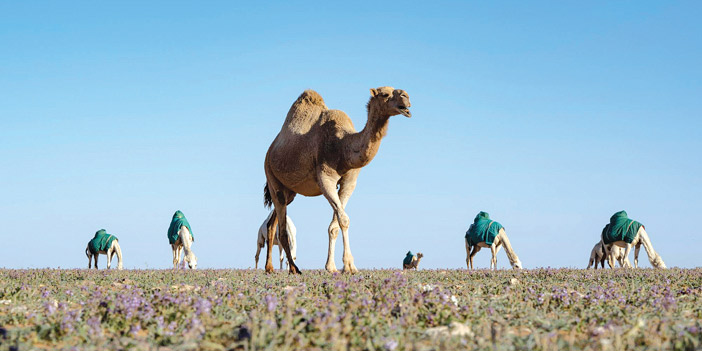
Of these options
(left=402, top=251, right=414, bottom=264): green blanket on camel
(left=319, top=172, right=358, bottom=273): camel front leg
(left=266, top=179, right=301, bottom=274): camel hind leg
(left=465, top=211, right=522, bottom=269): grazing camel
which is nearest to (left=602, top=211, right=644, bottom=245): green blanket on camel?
(left=465, top=211, right=522, bottom=269): grazing camel

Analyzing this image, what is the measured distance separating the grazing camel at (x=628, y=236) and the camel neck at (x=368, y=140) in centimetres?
1561

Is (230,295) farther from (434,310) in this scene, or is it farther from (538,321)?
(538,321)

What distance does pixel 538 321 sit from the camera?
5.29 meters

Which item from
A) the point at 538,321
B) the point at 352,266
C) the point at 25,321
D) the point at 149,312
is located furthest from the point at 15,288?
the point at 538,321

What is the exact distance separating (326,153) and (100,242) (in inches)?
902

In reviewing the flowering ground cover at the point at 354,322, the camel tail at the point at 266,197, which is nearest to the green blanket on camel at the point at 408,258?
the camel tail at the point at 266,197

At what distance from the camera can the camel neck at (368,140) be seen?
458 inches

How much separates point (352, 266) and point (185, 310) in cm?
626

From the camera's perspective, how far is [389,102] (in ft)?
37.2

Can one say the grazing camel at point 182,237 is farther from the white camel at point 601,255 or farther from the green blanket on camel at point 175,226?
the white camel at point 601,255

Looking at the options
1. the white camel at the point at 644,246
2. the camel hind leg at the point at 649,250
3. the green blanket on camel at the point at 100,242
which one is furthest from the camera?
the green blanket on camel at the point at 100,242

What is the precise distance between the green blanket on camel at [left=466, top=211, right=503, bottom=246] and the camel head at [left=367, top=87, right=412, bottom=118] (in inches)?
711

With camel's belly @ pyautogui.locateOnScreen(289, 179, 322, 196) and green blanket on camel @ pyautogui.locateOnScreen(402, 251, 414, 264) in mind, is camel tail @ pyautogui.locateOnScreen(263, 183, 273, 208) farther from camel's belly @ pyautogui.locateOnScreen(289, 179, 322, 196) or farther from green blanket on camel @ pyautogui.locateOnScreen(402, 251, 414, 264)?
green blanket on camel @ pyautogui.locateOnScreen(402, 251, 414, 264)

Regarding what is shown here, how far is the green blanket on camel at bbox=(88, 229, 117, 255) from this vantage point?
31703mm
